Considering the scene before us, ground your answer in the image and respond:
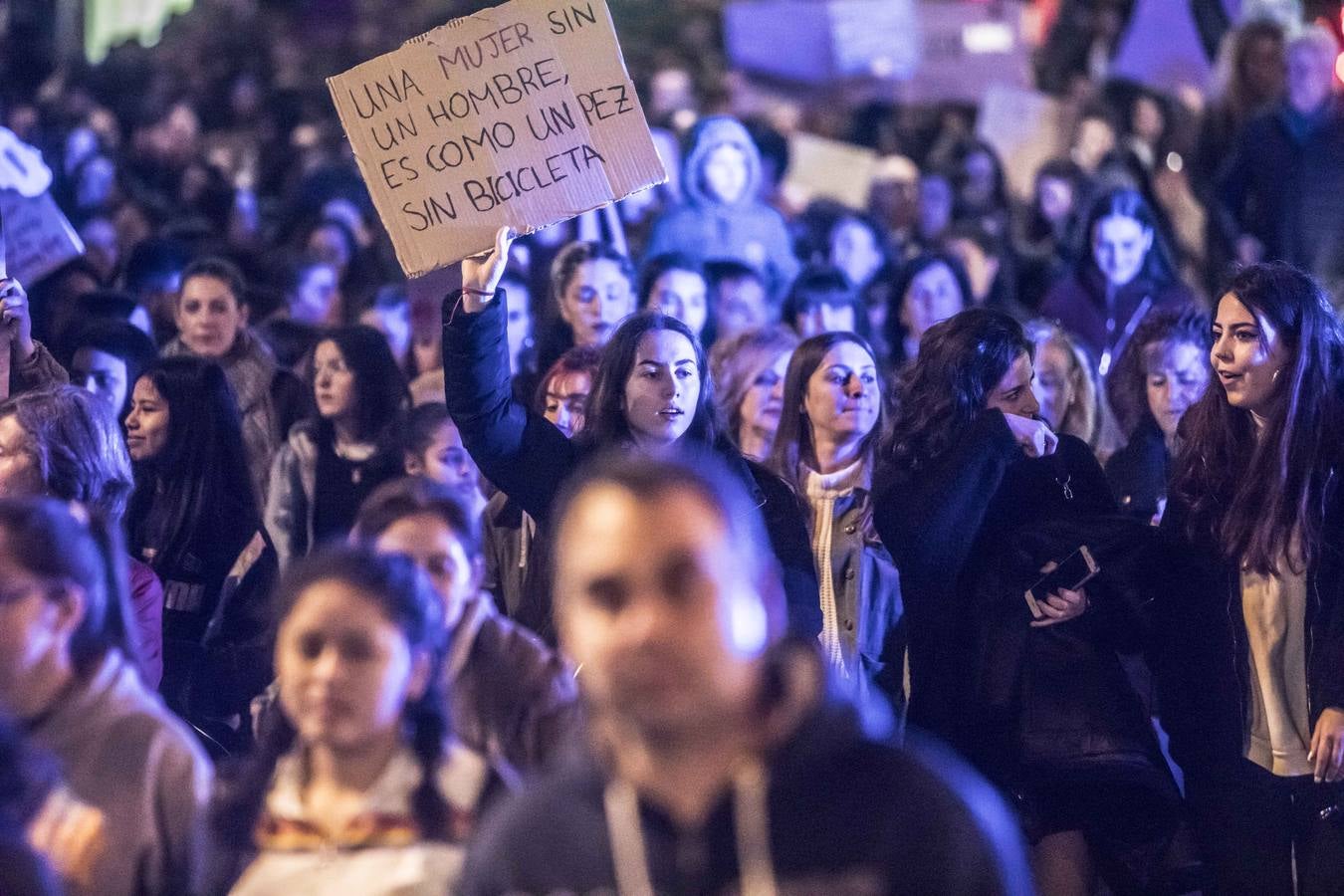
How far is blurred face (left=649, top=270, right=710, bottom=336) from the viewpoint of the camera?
26.3ft

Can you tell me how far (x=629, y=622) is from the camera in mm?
2379

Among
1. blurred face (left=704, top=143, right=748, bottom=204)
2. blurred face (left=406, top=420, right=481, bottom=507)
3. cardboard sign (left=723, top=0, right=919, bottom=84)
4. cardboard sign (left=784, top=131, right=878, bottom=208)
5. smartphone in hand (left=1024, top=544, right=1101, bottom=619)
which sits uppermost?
cardboard sign (left=723, top=0, right=919, bottom=84)

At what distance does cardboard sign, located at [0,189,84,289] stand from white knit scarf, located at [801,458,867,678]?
136 inches

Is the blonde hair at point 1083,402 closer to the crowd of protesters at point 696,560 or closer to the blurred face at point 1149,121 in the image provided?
the crowd of protesters at point 696,560

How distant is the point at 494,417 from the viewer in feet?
16.8

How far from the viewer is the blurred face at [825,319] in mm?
8312

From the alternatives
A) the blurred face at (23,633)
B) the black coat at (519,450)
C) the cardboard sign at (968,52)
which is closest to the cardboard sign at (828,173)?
the cardboard sign at (968,52)

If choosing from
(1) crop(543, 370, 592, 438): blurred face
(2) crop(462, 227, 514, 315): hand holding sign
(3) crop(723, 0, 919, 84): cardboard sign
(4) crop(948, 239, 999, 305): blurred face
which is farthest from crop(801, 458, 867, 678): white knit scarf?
(3) crop(723, 0, 919, 84): cardboard sign

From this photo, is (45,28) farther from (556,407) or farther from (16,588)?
(16,588)

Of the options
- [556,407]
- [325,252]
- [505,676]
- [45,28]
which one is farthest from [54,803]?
[45,28]

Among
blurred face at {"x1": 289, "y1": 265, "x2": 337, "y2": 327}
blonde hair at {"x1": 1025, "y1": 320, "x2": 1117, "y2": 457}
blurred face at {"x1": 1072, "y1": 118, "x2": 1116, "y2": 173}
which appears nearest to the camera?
blonde hair at {"x1": 1025, "y1": 320, "x2": 1117, "y2": 457}

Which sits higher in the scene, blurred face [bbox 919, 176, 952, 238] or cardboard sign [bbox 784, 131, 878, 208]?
cardboard sign [bbox 784, 131, 878, 208]

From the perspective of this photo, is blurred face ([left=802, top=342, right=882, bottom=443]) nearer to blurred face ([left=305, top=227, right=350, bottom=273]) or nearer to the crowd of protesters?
the crowd of protesters

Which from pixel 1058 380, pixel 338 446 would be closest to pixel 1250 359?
pixel 1058 380
